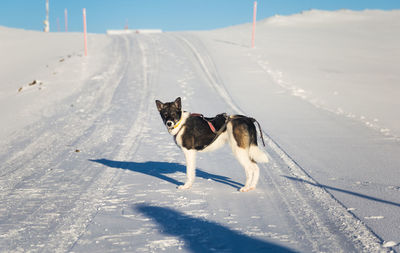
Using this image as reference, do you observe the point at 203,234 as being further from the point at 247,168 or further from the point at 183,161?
the point at 183,161

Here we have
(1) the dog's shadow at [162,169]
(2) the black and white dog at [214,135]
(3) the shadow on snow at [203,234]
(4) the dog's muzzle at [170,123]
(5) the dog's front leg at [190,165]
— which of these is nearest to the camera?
(3) the shadow on snow at [203,234]

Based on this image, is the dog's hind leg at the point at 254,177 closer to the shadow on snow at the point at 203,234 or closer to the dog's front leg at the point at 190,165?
the dog's front leg at the point at 190,165

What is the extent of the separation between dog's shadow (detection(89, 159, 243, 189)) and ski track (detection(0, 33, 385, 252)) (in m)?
0.02

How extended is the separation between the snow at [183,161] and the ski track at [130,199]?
3 centimetres

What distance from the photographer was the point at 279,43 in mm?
29359

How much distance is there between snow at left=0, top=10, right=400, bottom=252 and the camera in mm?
4367

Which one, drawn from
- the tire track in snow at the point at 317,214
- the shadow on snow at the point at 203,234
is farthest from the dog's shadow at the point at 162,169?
the shadow on snow at the point at 203,234

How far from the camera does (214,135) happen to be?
5949 millimetres

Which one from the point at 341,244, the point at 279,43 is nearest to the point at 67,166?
the point at 341,244

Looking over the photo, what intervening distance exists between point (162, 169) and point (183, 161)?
2.40ft

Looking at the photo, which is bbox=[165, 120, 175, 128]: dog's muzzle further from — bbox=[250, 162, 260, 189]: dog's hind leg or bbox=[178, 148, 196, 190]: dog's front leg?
bbox=[250, 162, 260, 189]: dog's hind leg

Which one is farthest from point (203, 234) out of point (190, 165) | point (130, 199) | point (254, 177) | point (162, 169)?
point (162, 169)

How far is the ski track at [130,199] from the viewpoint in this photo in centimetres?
419

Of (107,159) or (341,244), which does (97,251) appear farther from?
(107,159)
